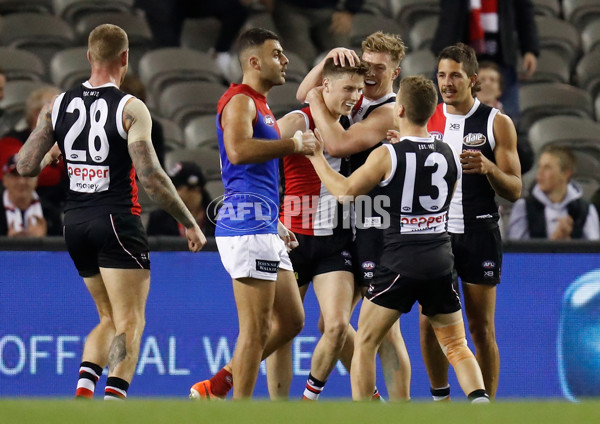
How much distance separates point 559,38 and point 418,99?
7.05 m

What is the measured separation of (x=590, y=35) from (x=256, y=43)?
288 inches

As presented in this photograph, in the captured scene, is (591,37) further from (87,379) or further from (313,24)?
(87,379)

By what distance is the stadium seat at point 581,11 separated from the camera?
1414 centimetres

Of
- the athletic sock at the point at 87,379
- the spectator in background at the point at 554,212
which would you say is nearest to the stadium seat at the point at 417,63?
the spectator in background at the point at 554,212

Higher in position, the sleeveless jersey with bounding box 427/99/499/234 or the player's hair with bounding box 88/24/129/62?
the player's hair with bounding box 88/24/129/62

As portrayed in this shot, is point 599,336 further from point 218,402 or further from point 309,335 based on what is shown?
point 218,402

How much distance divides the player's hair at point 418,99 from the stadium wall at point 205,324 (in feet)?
8.28

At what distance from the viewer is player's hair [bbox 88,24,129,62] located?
7348 mm

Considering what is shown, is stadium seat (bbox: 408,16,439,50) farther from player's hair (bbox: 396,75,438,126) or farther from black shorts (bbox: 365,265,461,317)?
black shorts (bbox: 365,265,461,317)

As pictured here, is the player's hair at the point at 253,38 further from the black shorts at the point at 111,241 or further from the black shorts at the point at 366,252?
the black shorts at the point at 366,252

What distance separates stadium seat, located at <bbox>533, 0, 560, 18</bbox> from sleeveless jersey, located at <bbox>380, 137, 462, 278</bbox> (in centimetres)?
749

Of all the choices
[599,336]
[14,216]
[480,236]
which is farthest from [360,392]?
[14,216]

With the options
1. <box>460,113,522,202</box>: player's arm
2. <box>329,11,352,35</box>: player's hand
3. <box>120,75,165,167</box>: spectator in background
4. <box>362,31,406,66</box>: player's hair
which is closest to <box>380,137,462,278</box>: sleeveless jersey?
<box>460,113,522,202</box>: player's arm

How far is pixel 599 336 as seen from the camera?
9.39 meters
